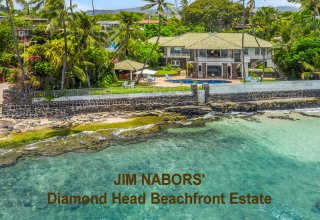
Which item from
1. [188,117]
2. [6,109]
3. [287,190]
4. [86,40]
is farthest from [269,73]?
[6,109]

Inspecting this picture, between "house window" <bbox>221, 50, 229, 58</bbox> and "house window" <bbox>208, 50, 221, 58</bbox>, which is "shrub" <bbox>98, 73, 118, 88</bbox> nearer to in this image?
"house window" <bbox>208, 50, 221, 58</bbox>

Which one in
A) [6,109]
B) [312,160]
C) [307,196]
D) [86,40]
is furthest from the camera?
[86,40]

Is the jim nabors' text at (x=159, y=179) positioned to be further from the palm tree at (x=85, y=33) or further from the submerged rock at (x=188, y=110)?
the palm tree at (x=85, y=33)

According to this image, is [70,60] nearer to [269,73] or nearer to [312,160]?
[312,160]

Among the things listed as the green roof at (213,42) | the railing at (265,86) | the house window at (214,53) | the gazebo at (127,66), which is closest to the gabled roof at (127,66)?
the gazebo at (127,66)

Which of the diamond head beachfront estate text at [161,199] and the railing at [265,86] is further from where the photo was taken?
the railing at [265,86]

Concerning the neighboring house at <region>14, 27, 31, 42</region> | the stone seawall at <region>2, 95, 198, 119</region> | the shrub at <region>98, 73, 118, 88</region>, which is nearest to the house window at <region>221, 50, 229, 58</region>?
the stone seawall at <region>2, 95, 198, 119</region>
